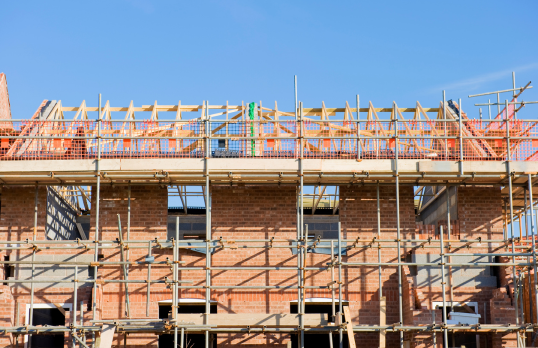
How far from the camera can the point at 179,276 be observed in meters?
21.2

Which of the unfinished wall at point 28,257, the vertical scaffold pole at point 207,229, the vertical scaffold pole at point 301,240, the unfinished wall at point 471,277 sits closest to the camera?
the vertical scaffold pole at point 301,240

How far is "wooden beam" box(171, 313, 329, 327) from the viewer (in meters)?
19.6

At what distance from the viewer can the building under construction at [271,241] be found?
66.2 ft

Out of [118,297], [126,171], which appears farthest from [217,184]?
[118,297]

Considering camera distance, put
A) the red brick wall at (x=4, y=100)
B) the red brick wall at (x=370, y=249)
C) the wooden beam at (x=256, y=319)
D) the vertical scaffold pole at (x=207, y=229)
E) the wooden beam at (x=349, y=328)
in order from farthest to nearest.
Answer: the red brick wall at (x=4, y=100) < the red brick wall at (x=370, y=249) < the vertical scaffold pole at (x=207, y=229) < the wooden beam at (x=256, y=319) < the wooden beam at (x=349, y=328)

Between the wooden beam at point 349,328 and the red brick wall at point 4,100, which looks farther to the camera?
the red brick wall at point 4,100

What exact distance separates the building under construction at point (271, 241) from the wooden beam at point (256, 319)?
4cm

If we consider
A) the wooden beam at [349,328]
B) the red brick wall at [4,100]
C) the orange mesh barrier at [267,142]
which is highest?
the red brick wall at [4,100]

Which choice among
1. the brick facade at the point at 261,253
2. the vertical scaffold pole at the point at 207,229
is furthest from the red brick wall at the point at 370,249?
the vertical scaffold pole at the point at 207,229

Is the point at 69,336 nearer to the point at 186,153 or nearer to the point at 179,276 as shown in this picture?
the point at 179,276

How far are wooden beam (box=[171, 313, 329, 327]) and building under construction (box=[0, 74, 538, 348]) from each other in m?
0.04

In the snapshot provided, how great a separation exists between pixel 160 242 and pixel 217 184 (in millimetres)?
2526

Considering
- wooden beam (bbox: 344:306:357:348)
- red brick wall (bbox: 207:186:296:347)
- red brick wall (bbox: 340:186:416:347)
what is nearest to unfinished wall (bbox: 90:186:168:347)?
red brick wall (bbox: 207:186:296:347)

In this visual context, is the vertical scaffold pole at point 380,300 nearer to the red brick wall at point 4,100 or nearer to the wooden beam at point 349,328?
the wooden beam at point 349,328
